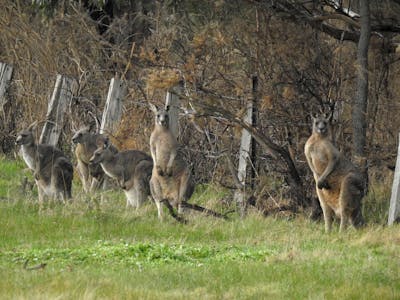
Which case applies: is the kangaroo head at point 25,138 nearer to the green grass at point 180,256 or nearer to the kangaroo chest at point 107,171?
the kangaroo chest at point 107,171

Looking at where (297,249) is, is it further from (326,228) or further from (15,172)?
(15,172)

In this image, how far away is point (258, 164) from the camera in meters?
14.2

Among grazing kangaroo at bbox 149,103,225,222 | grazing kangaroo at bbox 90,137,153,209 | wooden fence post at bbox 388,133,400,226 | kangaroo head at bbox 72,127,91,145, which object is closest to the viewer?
wooden fence post at bbox 388,133,400,226

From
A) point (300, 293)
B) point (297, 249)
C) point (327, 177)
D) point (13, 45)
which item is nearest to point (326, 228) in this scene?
point (327, 177)

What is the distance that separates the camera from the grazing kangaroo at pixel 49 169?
13.9m

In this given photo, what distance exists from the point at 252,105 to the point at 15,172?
184 inches

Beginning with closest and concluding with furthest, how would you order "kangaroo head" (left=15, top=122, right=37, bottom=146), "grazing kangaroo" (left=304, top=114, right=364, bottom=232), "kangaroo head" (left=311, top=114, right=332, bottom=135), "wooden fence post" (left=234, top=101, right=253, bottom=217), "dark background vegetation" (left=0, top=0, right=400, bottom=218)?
"grazing kangaroo" (left=304, top=114, right=364, bottom=232) < "kangaroo head" (left=311, top=114, right=332, bottom=135) < "wooden fence post" (left=234, top=101, right=253, bottom=217) < "dark background vegetation" (left=0, top=0, right=400, bottom=218) < "kangaroo head" (left=15, top=122, right=37, bottom=146)

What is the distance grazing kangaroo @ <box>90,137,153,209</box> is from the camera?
14.2 meters

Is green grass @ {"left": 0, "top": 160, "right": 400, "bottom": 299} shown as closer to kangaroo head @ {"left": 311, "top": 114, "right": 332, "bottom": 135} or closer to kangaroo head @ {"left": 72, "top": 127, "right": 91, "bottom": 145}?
kangaroo head @ {"left": 311, "top": 114, "right": 332, "bottom": 135}

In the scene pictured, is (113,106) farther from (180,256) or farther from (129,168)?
(180,256)

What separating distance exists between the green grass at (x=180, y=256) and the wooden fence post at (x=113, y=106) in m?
2.45

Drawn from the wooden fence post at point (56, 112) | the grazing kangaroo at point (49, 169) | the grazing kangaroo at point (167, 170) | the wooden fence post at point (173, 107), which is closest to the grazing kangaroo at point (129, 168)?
the grazing kangaroo at point (167, 170)

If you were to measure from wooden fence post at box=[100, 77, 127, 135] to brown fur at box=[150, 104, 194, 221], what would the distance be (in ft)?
5.94

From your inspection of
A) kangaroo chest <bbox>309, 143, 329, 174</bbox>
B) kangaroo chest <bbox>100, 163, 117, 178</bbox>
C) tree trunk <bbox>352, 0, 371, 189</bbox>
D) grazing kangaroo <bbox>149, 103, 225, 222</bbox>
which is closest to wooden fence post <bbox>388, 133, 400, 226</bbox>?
kangaroo chest <bbox>309, 143, 329, 174</bbox>
